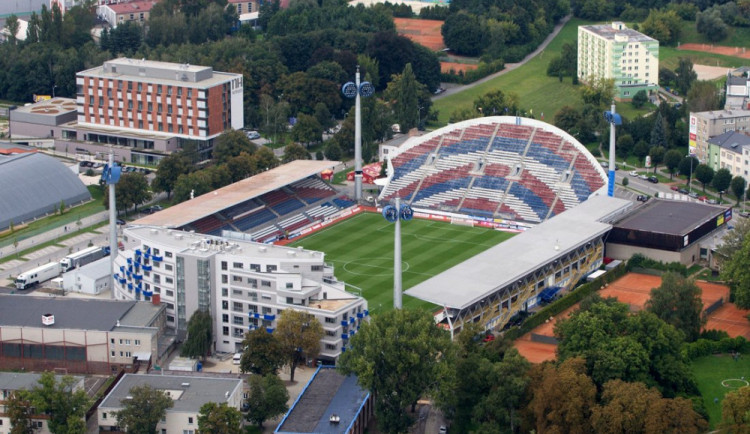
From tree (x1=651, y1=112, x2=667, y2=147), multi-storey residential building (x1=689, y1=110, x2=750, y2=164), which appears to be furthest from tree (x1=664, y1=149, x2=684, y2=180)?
tree (x1=651, y1=112, x2=667, y2=147)

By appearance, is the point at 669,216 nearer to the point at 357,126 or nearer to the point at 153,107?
the point at 357,126

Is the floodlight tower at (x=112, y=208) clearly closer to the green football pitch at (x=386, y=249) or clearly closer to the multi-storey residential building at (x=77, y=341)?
the multi-storey residential building at (x=77, y=341)

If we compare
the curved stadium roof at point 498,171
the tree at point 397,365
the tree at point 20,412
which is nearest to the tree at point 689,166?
the curved stadium roof at point 498,171

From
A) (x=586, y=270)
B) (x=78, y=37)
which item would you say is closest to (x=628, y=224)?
(x=586, y=270)

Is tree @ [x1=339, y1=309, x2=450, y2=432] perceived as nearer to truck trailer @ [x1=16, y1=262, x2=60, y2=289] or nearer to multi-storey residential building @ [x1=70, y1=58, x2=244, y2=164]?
truck trailer @ [x1=16, y1=262, x2=60, y2=289]

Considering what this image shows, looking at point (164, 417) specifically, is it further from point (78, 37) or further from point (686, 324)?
point (78, 37)
